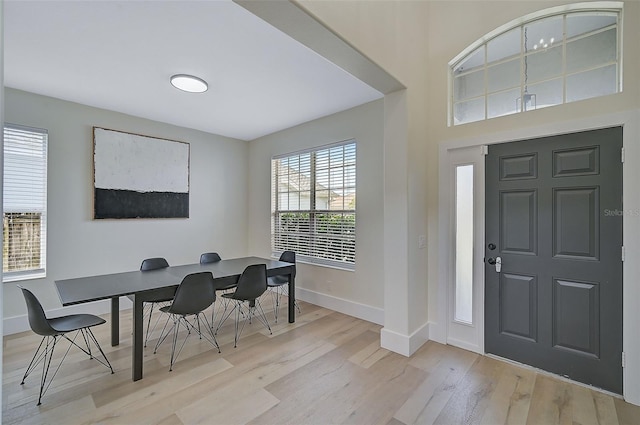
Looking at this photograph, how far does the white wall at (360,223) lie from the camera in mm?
4012

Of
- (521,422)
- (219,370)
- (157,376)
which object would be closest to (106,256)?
(157,376)

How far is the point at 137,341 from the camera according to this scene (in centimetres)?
268

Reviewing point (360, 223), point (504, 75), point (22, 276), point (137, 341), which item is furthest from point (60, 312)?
point (504, 75)

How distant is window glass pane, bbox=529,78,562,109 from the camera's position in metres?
2.73

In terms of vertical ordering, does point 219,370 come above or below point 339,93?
below

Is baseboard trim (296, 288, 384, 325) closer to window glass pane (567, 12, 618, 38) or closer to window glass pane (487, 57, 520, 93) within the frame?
window glass pane (487, 57, 520, 93)

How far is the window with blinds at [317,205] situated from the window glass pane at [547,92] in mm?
2100

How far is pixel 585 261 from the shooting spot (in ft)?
8.55

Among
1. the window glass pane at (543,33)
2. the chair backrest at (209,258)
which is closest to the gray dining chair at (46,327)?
the chair backrest at (209,258)

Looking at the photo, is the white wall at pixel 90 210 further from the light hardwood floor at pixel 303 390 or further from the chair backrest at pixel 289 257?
the chair backrest at pixel 289 257

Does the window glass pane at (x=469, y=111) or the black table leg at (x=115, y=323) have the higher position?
the window glass pane at (x=469, y=111)

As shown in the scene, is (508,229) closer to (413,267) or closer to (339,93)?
(413,267)

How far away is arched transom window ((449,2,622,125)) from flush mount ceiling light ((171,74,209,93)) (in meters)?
2.76

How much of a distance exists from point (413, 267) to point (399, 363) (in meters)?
0.92
